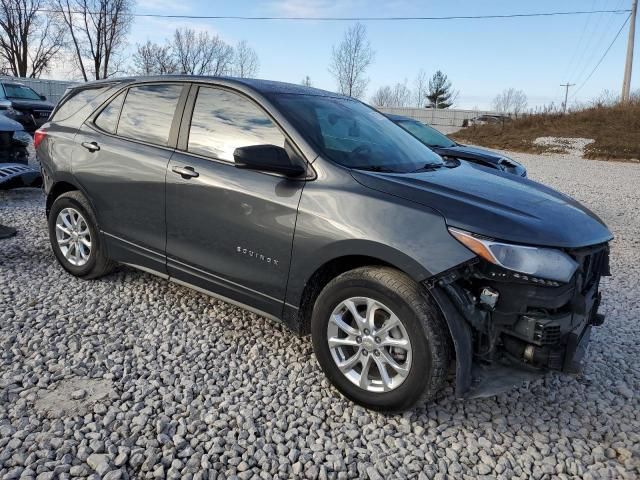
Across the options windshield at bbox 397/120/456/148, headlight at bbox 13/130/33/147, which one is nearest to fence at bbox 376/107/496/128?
windshield at bbox 397/120/456/148

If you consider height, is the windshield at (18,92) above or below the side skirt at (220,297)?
above

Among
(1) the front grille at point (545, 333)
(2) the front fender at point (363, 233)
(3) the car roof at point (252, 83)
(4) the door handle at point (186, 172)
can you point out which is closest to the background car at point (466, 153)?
(3) the car roof at point (252, 83)

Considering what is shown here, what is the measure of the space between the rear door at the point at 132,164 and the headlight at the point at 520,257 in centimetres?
216

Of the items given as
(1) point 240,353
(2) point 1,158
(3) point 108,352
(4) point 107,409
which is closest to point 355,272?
(1) point 240,353

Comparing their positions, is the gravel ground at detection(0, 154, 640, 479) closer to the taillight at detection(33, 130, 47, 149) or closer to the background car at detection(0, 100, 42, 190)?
the taillight at detection(33, 130, 47, 149)

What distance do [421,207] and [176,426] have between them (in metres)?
1.70

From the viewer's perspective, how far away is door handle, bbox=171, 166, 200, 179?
3.38 m

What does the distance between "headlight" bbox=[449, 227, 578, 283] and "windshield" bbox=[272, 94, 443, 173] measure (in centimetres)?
85

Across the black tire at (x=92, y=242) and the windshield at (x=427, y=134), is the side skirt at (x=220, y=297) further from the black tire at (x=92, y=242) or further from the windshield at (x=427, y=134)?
the windshield at (x=427, y=134)

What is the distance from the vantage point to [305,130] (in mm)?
3137

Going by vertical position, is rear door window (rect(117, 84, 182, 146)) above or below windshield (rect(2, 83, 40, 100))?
below

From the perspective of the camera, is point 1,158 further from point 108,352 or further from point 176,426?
point 176,426

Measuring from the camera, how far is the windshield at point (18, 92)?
15977 mm

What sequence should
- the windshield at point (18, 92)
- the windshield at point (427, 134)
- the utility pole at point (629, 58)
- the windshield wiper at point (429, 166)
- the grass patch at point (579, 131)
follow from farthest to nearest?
the utility pole at point (629, 58) < the grass patch at point (579, 131) < the windshield at point (18, 92) < the windshield at point (427, 134) < the windshield wiper at point (429, 166)
